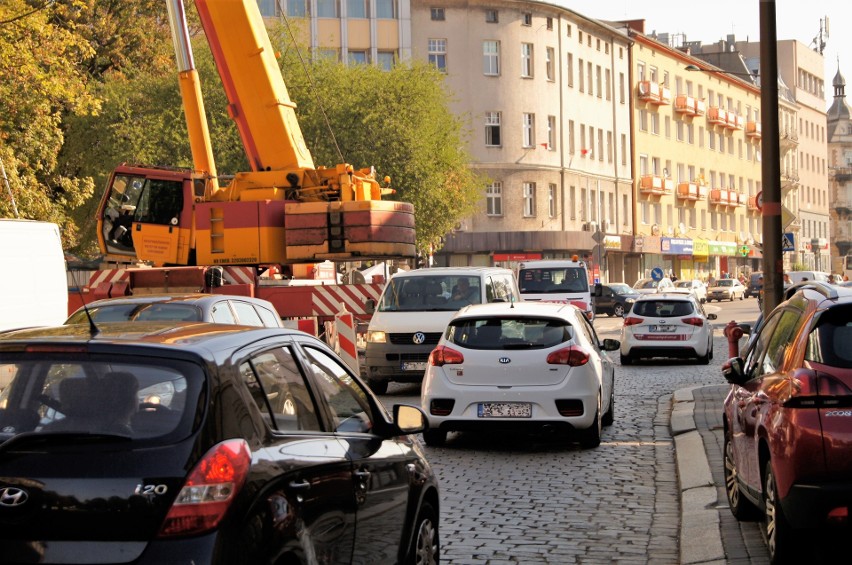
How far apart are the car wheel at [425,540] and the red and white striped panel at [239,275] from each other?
16.7 metres

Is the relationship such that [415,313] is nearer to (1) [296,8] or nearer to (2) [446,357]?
(2) [446,357]

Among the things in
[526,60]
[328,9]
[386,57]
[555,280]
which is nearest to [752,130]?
[526,60]

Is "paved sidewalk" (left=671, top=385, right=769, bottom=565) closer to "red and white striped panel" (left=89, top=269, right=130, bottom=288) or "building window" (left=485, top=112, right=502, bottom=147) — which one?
"red and white striped panel" (left=89, top=269, right=130, bottom=288)

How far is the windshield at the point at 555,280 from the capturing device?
3534 centimetres

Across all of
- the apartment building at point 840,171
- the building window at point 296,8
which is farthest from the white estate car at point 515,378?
the apartment building at point 840,171

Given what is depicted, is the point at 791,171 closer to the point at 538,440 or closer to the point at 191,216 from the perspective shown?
the point at 191,216

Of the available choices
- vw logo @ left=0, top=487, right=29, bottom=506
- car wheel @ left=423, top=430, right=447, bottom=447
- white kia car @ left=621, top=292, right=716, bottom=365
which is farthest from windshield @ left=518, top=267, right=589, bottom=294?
vw logo @ left=0, top=487, right=29, bottom=506

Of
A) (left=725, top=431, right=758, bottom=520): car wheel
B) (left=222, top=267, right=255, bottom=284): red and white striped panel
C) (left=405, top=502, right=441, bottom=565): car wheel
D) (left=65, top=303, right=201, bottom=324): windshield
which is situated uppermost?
(left=222, top=267, right=255, bottom=284): red and white striped panel

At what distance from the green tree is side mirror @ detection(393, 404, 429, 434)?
912 inches

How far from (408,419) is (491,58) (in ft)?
218

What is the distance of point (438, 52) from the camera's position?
231 ft

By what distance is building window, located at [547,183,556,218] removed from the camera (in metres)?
72.9

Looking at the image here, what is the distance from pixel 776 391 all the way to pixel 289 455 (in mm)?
3410

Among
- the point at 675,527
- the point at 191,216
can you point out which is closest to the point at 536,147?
the point at 191,216
